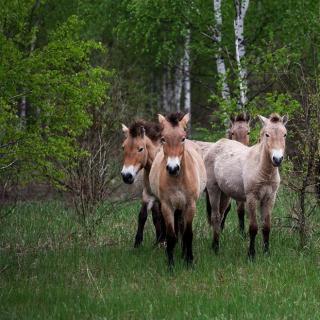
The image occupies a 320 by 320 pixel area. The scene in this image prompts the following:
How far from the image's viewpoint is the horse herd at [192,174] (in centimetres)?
915

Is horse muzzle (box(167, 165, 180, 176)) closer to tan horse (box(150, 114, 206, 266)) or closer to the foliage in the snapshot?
tan horse (box(150, 114, 206, 266))

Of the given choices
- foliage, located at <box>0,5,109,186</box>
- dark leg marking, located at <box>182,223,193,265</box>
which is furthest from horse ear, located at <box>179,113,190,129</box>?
dark leg marking, located at <box>182,223,193,265</box>

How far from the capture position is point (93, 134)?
43.9 ft

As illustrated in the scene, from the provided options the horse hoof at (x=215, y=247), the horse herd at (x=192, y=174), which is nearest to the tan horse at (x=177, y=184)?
the horse herd at (x=192, y=174)

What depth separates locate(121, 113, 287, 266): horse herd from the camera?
30.0 ft

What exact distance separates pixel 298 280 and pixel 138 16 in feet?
41.7

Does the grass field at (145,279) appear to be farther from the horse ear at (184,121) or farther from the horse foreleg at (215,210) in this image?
the horse ear at (184,121)

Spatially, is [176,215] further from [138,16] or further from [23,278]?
[138,16]

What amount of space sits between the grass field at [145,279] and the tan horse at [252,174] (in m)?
0.49

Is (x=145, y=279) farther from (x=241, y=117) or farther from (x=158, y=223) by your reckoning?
(x=241, y=117)

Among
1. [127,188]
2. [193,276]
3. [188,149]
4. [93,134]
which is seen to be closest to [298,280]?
[193,276]

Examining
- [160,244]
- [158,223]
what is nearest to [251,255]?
[160,244]

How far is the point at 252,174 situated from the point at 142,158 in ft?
5.97

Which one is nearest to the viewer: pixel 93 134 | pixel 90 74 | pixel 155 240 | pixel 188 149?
pixel 90 74
